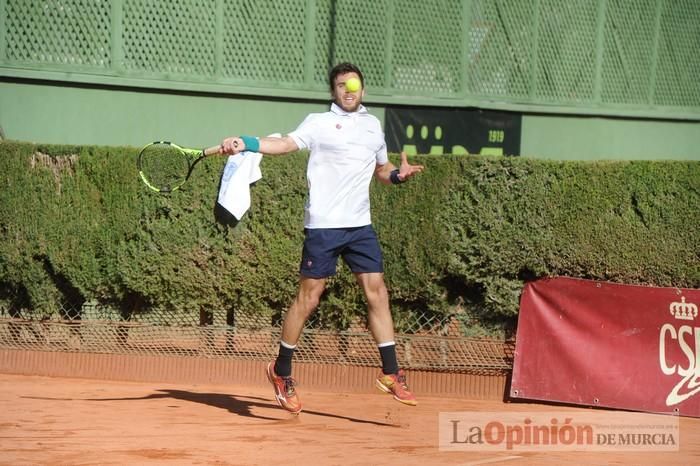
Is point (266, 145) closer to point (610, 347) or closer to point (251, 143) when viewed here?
point (251, 143)

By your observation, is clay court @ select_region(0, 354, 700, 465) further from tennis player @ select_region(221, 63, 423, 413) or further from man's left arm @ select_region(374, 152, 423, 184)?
man's left arm @ select_region(374, 152, 423, 184)

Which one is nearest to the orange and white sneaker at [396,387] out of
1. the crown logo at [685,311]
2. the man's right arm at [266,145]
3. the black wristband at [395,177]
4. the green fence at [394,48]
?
the black wristband at [395,177]

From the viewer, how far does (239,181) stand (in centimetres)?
900

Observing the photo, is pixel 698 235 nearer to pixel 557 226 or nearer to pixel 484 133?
pixel 557 226

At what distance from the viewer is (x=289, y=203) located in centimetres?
920

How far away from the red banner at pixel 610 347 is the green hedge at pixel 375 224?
21 centimetres

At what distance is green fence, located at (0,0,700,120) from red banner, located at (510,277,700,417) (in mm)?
5386

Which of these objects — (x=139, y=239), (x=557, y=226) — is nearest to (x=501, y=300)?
(x=557, y=226)

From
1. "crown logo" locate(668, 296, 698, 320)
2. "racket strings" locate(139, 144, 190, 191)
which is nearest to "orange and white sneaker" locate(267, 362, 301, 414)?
"racket strings" locate(139, 144, 190, 191)

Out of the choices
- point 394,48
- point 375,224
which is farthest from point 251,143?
point 394,48

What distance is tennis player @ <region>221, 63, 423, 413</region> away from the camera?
7352 mm

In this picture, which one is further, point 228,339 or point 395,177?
point 228,339

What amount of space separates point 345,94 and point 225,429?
229 cm

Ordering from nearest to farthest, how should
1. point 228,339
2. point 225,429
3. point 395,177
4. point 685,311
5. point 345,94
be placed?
point 225,429, point 345,94, point 395,177, point 685,311, point 228,339
